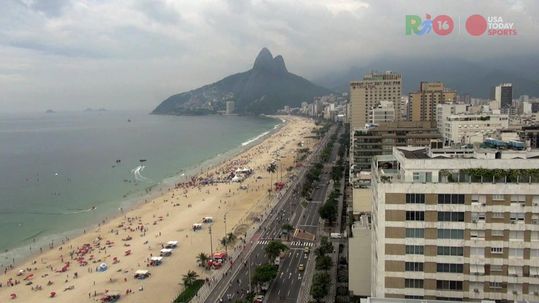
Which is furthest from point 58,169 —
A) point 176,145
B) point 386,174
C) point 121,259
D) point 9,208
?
point 386,174

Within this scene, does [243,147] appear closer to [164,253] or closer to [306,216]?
[306,216]

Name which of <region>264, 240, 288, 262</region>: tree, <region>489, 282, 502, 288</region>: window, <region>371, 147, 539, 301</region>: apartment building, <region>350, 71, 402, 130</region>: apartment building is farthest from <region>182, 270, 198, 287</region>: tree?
<region>350, 71, 402, 130</region>: apartment building

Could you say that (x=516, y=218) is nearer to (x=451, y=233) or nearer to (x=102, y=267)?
(x=451, y=233)

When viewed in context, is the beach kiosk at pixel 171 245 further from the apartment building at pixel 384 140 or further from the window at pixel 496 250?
the window at pixel 496 250

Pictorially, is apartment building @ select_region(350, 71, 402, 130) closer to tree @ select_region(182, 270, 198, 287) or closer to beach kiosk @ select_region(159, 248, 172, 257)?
beach kiosk @ select_region(159, 248, 172, 257)

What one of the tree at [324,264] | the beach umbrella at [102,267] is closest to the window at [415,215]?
the tree at [324,264]
